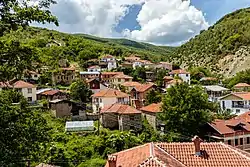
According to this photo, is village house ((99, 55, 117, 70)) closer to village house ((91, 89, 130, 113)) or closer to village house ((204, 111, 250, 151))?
village house ((91, 89, 130, 113))

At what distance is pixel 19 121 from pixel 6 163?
4.81ft

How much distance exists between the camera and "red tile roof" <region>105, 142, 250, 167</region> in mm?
14984

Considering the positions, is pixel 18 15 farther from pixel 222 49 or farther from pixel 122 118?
pixel 222 49

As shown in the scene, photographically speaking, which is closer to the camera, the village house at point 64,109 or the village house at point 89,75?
the village house at point 64,109

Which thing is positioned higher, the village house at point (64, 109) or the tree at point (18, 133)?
the tree at point (18, 133)

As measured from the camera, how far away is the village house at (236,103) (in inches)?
1887

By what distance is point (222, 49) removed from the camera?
100500 mm

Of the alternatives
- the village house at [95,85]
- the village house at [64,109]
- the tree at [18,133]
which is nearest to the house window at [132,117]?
the village house at [64,109]

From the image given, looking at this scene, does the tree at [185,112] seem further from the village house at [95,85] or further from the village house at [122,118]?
the village house at [95,85]

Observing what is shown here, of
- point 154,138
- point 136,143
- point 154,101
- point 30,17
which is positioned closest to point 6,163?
Result: point 30,17

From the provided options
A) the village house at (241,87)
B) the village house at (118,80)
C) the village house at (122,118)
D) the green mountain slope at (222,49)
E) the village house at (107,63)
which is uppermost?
the green mountain slope at (222,49)

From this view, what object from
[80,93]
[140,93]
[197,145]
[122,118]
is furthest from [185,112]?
[80,93]

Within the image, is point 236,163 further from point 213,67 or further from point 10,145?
point 213,67

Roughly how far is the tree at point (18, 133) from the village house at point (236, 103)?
41.2m
